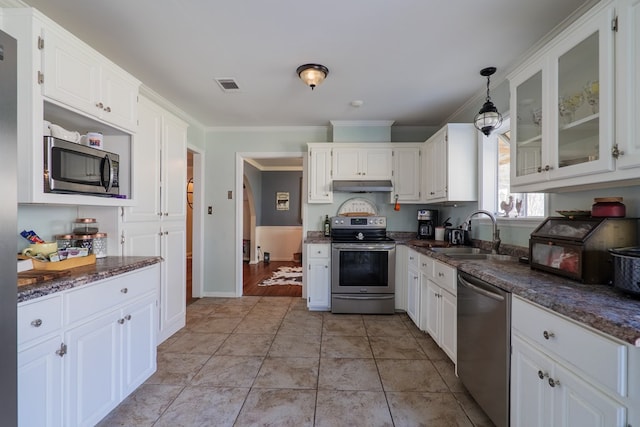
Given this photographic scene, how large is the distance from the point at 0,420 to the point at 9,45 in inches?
49.1

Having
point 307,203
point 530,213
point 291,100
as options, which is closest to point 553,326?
point 530,213

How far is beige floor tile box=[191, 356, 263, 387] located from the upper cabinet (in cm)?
234

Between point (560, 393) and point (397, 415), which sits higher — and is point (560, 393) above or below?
above

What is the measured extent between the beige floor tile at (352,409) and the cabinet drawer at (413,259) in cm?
139

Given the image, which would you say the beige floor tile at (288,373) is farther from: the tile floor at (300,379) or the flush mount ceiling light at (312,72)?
the flush mount ceiling light at (312,72)

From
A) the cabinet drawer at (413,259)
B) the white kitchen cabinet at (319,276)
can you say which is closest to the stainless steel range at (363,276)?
the white kitchen cabinet at (319,276)

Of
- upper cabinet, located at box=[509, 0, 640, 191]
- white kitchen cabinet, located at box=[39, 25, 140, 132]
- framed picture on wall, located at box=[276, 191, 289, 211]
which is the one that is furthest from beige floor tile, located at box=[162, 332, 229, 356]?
framed picture on wall, located at box=[276, 191, 289, 211]

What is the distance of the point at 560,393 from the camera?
1.08 m

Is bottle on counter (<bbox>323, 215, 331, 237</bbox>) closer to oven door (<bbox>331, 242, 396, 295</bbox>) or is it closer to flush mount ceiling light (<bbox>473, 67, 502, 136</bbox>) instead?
oven door (<bbox>331, 242, 396, 295</bbox>)

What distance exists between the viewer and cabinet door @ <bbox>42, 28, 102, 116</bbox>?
4.65 feet

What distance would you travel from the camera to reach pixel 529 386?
1.25m

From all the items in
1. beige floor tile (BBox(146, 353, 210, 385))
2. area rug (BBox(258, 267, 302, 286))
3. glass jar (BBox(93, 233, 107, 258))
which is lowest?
beige floor tile (BBox(146, 353, 210, 385))

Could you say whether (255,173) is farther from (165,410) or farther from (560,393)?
(560,393)

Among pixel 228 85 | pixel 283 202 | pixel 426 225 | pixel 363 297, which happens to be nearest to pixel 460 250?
pixel 426 225
